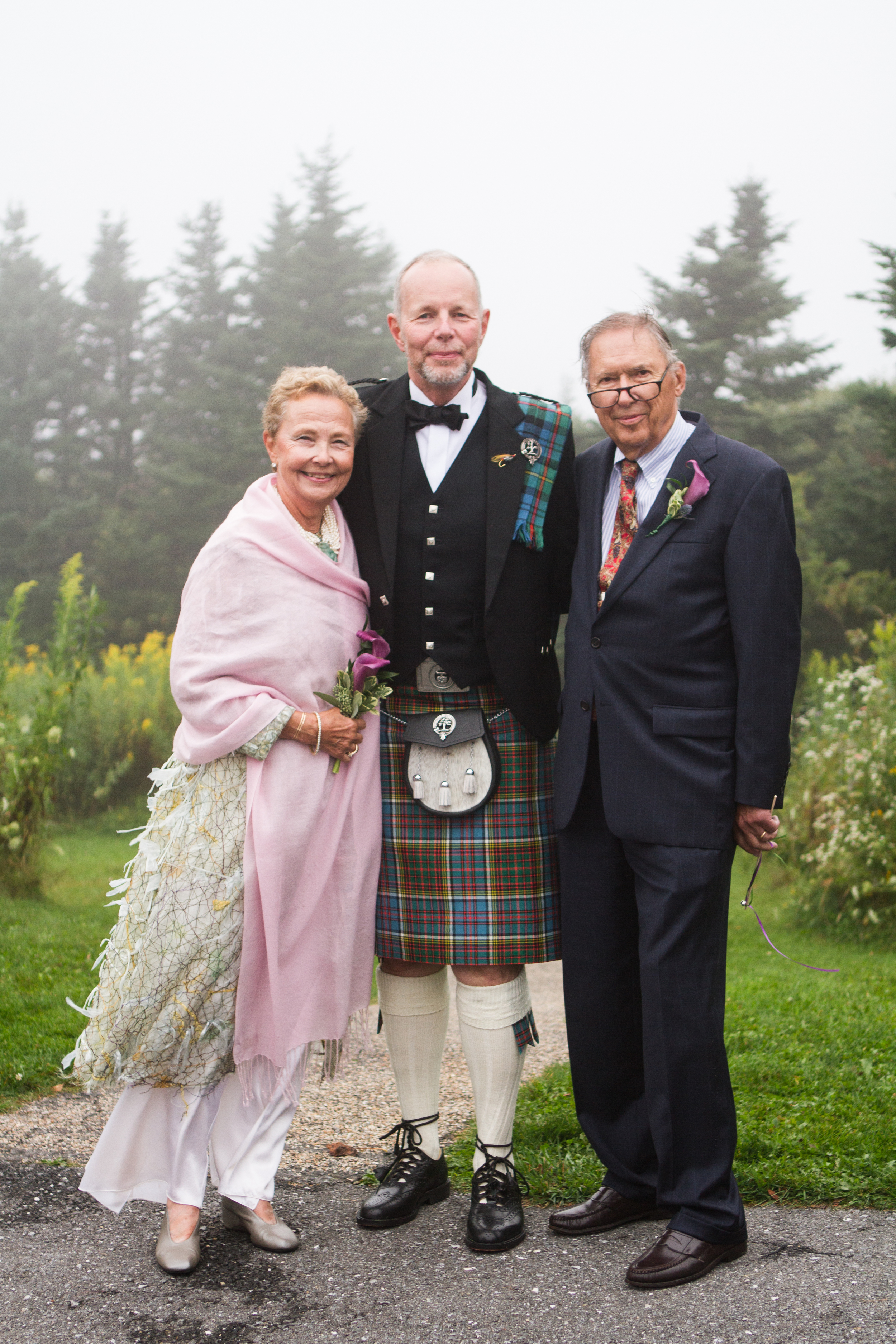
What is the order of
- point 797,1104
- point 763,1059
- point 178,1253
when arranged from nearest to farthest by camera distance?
point 178,1253 → point 797,1104 → point 763,1059

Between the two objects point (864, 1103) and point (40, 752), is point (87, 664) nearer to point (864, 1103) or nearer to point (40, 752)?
point (40, 752)

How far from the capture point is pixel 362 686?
2643mm

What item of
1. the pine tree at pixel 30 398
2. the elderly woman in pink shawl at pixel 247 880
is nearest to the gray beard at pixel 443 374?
the elderly woman in pink shawl at pixel 247 880

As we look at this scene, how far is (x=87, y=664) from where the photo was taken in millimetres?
6328

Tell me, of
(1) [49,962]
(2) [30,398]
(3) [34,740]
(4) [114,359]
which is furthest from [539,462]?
(4) [114,359]

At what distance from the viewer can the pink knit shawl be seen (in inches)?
99.3

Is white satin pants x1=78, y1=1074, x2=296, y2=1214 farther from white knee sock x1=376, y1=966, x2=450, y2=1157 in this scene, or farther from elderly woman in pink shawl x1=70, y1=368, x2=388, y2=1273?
white knee sock x1=376, y1=966, x2=450, y2=1157

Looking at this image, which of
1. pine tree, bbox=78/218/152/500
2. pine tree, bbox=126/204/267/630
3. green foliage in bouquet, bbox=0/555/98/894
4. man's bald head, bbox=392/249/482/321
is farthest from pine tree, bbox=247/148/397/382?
man's bald head, bbox=392/249/482/321

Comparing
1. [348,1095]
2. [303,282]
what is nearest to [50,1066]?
[348,1095]

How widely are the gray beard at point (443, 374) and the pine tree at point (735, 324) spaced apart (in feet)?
59.8

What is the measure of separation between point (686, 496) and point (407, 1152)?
1.69 m

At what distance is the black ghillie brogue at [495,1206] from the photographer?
2523 millimetres

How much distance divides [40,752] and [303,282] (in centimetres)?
2156

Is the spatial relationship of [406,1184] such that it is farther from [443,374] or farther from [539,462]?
[443,374]
